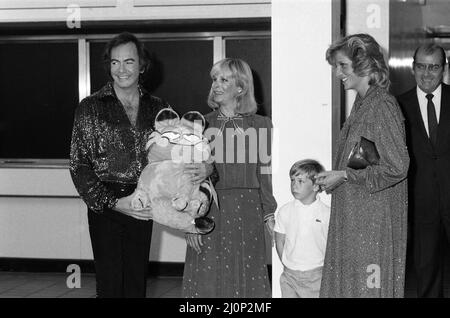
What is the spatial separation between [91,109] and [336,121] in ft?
3.29

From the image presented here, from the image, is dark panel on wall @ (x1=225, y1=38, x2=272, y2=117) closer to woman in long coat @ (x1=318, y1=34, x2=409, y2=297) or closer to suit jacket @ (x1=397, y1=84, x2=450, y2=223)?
suit jacket @ (x1=397, y1=84, x2=450, y2=223)

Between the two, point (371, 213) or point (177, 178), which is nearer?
point (371, 213)

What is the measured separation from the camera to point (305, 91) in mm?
3096

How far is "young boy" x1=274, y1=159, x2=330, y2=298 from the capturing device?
2820mm

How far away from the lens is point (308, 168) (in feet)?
9.61

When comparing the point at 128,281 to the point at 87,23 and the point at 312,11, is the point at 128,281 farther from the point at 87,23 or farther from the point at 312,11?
the point at 87,23

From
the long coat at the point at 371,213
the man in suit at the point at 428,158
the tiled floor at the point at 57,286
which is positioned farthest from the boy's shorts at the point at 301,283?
the tiled floor at the point at 57,286

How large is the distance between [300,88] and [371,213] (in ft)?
2.36

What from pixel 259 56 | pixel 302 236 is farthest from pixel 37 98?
pixel 302 236

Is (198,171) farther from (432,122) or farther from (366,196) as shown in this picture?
(432,122)

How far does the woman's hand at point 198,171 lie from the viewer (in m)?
2.79

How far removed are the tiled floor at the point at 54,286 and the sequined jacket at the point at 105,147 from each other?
1879 millimetres

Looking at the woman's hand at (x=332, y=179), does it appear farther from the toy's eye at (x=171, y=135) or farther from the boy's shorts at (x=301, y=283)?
the toy's eye at (x=171, y=135)

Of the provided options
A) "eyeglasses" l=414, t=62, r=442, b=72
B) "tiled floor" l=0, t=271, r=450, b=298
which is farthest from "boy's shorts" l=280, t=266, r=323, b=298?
"tiled floor" l=0, t=271, r=450, b=298
